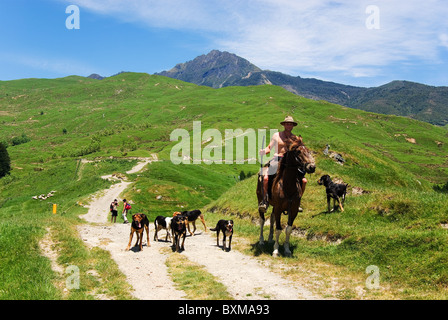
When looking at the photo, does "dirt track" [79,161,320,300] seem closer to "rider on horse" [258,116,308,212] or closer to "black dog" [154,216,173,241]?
"black dog" [154,216,173,241]

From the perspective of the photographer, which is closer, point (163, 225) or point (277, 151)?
point (277, 151)

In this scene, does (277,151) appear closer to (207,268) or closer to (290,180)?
(290,180)

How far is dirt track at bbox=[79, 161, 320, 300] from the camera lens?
9.96 metres

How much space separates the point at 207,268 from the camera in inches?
534

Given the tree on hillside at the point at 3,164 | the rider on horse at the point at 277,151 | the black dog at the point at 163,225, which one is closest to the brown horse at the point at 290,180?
the rider on horse at the point at 277,151

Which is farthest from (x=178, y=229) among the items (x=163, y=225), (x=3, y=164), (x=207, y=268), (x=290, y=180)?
(x=3, y=164)

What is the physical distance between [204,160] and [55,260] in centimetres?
12860

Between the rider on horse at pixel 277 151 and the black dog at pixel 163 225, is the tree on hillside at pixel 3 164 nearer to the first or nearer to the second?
the black dog at pixel 163 225

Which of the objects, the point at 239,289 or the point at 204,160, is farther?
the point at 204,160

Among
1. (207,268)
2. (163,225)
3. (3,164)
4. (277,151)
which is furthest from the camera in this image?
(3,164)
